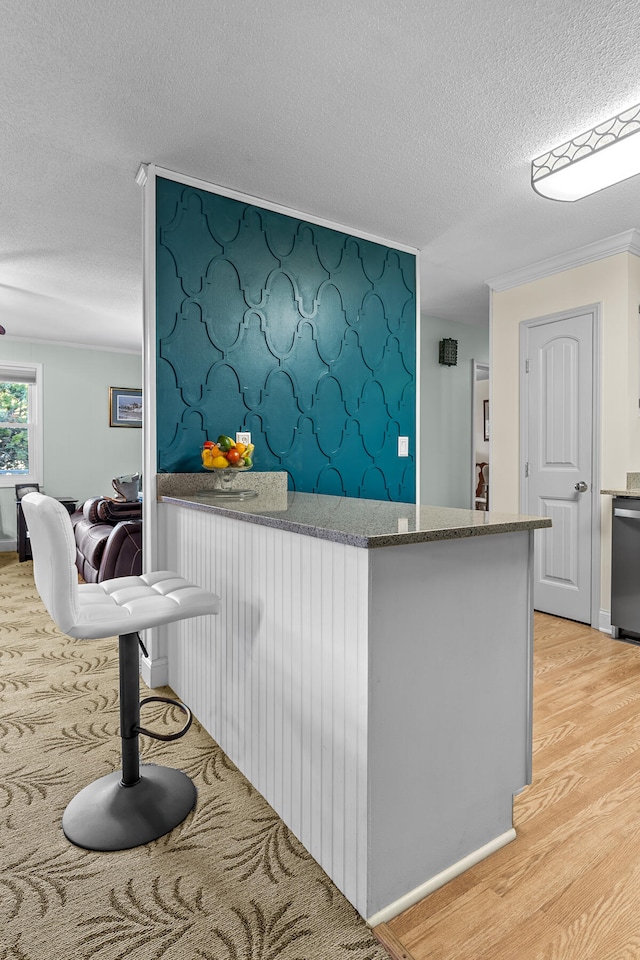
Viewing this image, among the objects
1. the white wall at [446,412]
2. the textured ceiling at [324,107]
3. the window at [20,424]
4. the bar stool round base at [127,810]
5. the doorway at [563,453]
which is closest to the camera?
the bar stool round base at [127,810]

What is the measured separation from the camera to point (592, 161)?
7.29ft

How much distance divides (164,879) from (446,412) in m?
4.72

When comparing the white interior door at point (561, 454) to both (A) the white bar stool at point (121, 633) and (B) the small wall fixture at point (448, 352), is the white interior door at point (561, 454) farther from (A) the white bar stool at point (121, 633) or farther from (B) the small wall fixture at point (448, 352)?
(A) the white bar stool at point (121, 633)

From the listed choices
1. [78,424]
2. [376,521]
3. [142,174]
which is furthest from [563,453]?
[78,424]

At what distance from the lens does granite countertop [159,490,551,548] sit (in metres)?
1.16

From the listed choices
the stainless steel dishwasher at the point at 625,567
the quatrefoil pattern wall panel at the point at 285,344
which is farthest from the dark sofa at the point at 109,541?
the stainless steel dishwasher at the point at 625,567

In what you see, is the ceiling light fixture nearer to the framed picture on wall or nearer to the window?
the framed picture on wall

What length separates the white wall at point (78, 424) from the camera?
6113 millimetres

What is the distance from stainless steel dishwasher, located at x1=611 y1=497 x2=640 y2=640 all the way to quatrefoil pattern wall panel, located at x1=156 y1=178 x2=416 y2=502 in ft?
4.12

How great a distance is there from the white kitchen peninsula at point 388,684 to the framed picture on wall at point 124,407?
552 cm

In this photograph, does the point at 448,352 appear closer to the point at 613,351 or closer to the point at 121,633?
the point at 613,351

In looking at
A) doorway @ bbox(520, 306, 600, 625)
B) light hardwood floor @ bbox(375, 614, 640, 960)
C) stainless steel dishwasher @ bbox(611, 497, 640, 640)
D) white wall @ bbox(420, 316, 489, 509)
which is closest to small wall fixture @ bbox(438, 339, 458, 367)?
white wall @ bbox(420, 316, 489, 509)

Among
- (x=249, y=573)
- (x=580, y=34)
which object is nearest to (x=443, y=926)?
(x=249, y=573)

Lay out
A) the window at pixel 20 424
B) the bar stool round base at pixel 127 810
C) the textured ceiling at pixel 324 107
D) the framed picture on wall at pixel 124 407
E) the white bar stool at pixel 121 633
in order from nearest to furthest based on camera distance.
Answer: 1. the white bar stool at pixel 121 633
2. the bar stool round base at pixel 127 810
3. the textured ceiling at pixel 324 107
4. the window at pixel 20 424
5. the framed picture on wall at pixel 124 407
